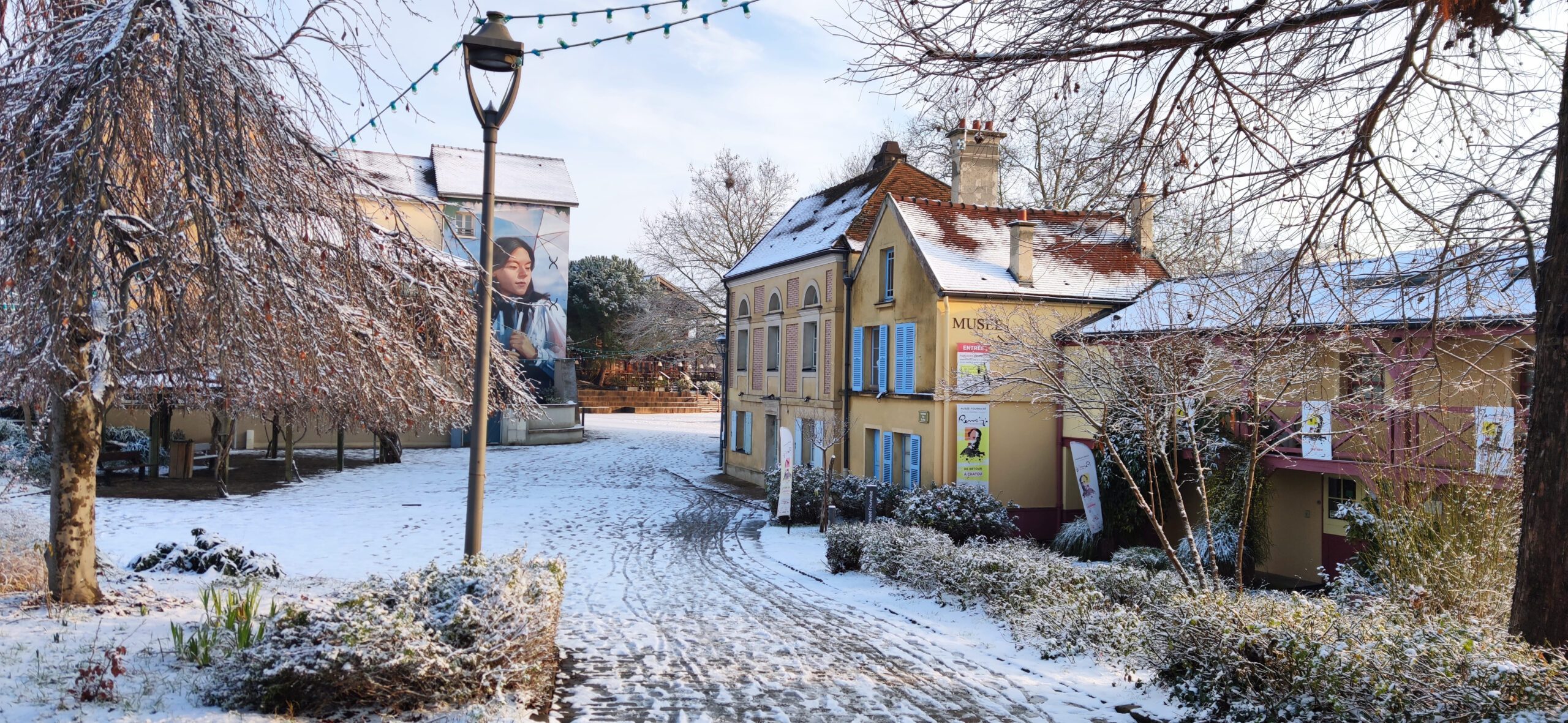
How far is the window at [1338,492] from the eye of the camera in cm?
1612

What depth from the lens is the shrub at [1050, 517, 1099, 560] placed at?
18442 millimetres

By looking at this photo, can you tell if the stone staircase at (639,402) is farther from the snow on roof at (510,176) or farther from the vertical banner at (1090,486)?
the vertical banner at (1090,486)

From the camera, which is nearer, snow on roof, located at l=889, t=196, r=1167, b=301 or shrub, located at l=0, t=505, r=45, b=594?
shrub, located at l=0, t=505, r=45, b=594

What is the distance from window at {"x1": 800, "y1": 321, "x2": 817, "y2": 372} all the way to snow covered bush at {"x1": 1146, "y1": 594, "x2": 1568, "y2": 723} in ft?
60.1

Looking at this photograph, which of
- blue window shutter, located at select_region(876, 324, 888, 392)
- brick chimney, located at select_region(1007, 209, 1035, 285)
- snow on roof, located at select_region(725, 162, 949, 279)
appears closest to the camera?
brick chimney, located at select_region(1007, 209, 1035, 285)

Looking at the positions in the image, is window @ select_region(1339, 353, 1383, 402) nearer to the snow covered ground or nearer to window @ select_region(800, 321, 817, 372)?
the snow covered ground

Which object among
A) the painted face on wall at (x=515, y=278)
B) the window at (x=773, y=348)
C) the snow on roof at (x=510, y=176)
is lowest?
the window at (x=773, y=348)

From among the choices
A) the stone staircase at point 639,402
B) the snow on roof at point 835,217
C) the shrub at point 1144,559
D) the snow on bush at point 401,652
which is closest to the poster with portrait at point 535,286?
the snow on roof at point 835,217

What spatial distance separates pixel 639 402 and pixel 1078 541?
122ft

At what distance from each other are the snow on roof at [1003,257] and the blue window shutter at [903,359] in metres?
1.71

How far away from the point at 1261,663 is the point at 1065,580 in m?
4.50

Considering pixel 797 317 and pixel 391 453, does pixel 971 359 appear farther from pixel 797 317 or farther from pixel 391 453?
pixel 391 453

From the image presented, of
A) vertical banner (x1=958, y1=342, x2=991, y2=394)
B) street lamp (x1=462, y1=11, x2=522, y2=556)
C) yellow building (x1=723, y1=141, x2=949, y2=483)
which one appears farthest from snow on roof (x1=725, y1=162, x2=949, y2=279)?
street lamp (x1=462, y1=11, x2=522, y2=556)

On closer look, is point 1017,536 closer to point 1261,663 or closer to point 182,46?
point 1261,663
